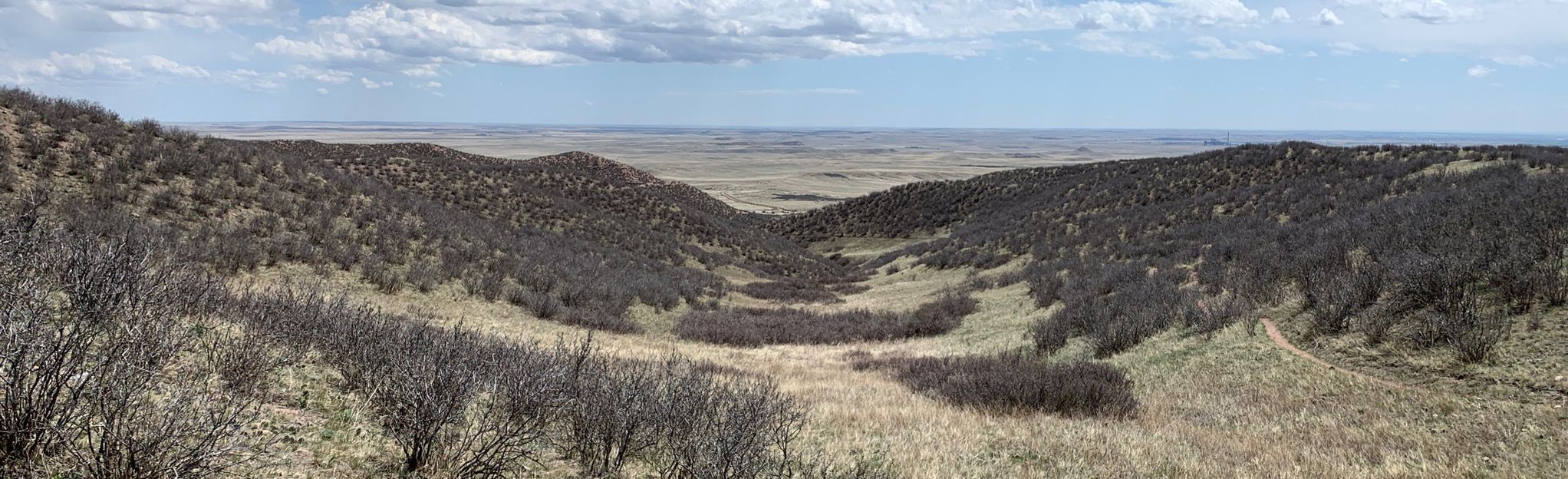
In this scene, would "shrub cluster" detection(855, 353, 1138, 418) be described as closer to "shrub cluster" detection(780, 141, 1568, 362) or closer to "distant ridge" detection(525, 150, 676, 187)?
"shrub cluster" detection(780, 141, 1568, 362)

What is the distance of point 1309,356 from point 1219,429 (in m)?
3.08

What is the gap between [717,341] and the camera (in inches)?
714

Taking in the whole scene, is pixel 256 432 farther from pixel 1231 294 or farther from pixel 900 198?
pixel 900 198

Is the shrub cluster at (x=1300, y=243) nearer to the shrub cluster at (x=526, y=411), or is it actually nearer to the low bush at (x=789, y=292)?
the low bush at (x=789, y=292)

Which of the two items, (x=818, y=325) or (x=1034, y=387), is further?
(x=818, y=325)

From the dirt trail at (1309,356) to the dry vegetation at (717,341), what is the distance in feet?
0.73

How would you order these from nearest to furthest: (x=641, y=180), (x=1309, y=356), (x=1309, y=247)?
1. (x=1309, y=356)
2. (x=1309, y=247)
3. (x=641, y=180)

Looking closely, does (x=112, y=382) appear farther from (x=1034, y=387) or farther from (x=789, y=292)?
(x=789, y=292)

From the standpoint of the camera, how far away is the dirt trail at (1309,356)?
27.2 feet

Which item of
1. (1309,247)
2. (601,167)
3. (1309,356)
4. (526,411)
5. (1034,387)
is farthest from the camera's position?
(601,167)

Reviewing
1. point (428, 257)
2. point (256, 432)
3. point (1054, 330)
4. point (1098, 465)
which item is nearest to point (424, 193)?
point (428, 257)

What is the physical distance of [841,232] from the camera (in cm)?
5734

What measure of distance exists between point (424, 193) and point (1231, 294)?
3169cm

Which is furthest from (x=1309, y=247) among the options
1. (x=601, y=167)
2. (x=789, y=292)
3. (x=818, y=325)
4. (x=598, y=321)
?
(x=601, y=167)
